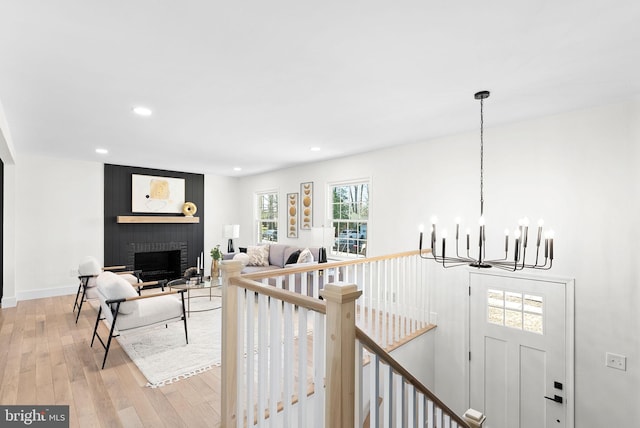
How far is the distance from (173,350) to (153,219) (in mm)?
3949

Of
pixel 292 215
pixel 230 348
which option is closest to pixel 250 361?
pixel 230 348

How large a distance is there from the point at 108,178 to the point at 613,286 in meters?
7.79

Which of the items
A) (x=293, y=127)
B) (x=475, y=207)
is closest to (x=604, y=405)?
(x=475, y=207)

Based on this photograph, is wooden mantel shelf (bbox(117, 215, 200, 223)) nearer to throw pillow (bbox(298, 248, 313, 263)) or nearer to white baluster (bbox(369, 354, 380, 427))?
throw pillow (bbox(298, 248, 313, 263))

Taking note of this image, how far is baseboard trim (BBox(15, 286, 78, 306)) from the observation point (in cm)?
537

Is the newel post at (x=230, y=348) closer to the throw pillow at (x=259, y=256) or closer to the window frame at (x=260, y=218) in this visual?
the throw pillow at (x=259, y=256)

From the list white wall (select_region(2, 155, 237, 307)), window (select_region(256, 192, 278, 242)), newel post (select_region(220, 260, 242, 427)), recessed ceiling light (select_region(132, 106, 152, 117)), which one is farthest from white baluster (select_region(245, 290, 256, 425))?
white wall (select_region(2, 155, 237, 307))

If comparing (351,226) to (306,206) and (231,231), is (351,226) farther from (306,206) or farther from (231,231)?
(231,231)

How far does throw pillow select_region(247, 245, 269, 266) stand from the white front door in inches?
156

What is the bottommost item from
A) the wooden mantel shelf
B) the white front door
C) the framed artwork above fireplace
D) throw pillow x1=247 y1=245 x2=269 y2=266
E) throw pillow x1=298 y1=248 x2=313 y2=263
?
the white front door

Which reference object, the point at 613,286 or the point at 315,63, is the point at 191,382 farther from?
the point at 613,286

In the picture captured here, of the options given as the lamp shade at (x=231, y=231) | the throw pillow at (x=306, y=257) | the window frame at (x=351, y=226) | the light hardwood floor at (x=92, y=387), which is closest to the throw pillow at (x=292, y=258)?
the throw pillow at (x=306, y=257)

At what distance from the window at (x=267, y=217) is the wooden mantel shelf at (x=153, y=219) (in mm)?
1443

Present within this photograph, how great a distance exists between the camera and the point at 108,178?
20.3 ft
